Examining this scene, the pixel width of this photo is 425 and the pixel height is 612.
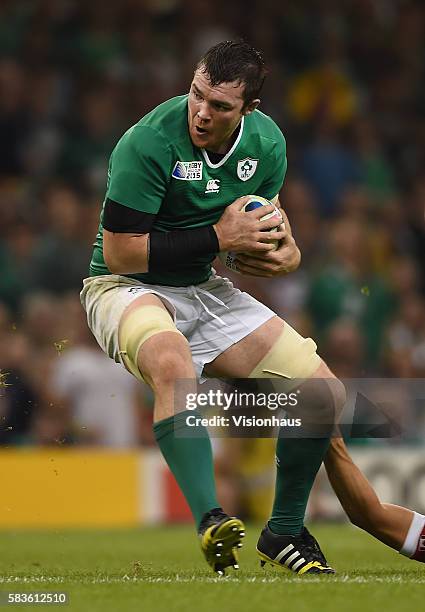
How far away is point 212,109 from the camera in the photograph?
5.45 meters

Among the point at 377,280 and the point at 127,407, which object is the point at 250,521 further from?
the point at 377,280

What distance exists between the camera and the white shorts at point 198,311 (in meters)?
5.78

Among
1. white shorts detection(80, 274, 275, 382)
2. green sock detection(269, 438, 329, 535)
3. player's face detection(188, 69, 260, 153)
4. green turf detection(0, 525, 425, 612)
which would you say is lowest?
green turf detection(0, 525, 425, 612)

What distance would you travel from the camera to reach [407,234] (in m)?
13.0

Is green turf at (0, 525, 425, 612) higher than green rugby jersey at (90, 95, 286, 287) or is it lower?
lower

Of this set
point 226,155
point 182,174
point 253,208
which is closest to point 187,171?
point 182,174

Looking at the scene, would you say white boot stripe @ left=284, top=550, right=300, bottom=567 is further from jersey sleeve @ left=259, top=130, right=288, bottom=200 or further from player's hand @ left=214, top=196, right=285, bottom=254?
jersey sleeve @ left=259, top=130, right=288, bottom=200

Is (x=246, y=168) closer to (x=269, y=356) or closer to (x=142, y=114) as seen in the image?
(x=269, y=356)

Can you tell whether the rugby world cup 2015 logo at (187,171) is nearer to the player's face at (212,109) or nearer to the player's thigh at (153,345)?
the player's face at (212,109)

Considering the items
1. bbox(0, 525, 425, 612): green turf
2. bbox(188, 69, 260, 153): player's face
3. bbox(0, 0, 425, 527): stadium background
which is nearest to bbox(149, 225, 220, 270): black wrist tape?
bbox(188, 69, 260, 153): player's face

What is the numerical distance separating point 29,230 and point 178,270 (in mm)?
5978

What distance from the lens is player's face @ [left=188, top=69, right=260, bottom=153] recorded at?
5410 millimetres

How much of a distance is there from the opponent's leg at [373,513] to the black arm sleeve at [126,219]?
1.29 m

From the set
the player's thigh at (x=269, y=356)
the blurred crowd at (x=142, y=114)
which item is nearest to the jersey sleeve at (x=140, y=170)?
the player's thigh at (x=269, y=356)
